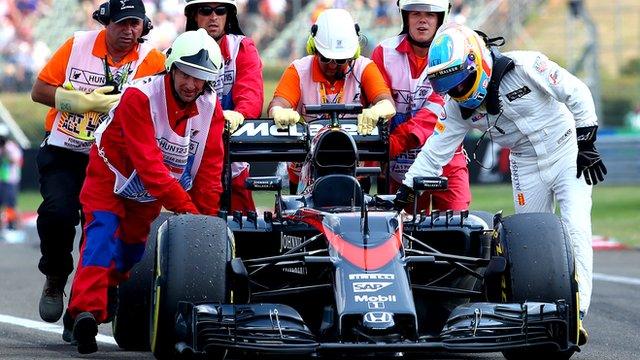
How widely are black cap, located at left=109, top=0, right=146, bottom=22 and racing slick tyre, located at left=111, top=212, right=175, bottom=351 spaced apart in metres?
1.29

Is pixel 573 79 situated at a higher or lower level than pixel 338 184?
higher

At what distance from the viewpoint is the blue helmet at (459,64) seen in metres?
8.13

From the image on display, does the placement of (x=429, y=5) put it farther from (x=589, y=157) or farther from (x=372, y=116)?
(x=589, y=157)

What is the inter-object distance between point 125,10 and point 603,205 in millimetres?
15111

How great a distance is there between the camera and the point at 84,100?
8961 millimetres

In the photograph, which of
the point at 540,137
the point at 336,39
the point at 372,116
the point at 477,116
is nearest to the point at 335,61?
the point at 336,39

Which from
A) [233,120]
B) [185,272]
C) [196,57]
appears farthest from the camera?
[233,120]

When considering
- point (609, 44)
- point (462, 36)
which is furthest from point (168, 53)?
point (609, 44)

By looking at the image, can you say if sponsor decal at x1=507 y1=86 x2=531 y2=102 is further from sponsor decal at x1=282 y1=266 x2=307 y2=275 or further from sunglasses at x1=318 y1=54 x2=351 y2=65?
sponsor decal at x1=282 y1=266 x2=307 y2=275

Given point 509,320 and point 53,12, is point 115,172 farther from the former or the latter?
point 53,12

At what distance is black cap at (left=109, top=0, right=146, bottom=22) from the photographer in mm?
8992

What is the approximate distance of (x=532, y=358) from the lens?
25.0 ft

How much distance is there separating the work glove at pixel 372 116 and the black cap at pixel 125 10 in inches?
56.7

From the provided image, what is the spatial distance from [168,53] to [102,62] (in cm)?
110
